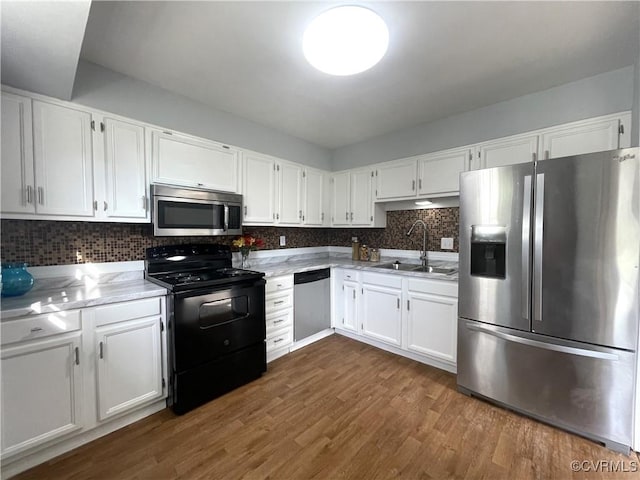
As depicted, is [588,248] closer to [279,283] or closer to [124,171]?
[279,283]

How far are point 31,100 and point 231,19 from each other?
4.62ft

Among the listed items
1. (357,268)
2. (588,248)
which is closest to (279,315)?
(357,268)

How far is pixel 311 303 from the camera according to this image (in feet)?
10.0

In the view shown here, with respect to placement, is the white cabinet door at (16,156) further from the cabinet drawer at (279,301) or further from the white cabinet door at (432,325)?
the white cabinet door at (432,325)

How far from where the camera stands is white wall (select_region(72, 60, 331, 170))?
1922 millimetres

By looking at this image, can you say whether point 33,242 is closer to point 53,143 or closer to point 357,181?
point 53,143

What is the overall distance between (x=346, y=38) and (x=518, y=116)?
6.31 ft

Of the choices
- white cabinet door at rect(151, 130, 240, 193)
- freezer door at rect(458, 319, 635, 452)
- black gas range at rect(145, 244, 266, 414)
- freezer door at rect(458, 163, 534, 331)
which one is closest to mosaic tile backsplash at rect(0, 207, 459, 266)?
black gas range at rect(145, 244, 266, 414)

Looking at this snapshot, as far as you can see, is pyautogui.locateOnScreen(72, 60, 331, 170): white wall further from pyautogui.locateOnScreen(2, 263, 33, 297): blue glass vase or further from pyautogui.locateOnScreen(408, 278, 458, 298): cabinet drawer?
pyautogui.locateOnScreen(408, 278, 458, 298): cabinet drawer

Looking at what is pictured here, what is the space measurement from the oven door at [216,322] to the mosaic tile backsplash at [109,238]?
82cm

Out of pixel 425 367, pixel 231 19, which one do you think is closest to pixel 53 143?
pixel 231 19

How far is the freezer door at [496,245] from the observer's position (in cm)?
182

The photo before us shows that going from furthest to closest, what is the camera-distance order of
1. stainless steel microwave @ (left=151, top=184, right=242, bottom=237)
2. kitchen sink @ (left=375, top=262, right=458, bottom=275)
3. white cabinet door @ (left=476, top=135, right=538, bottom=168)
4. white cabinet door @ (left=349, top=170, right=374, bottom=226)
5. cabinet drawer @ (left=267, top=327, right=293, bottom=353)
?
white cabinet door @ (left=349, top=170, right=374, bottom=226) < kitchen sink @ (left=375, top=262, right=458, bottom=275) < cabinet drawer @ (left=267, top=327, right=293, bottom=353) < white cabinet door @ (left=476, top=135, right=538, bottom=168) < stainless steel microwave @ (left=151, top=184, right=242, bottom=237)

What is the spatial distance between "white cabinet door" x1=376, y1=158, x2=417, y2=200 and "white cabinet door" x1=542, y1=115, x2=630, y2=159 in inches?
45.4
